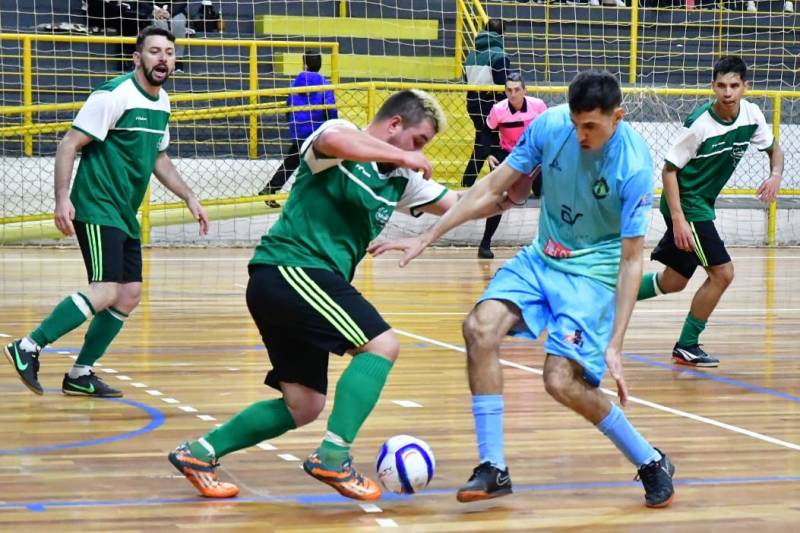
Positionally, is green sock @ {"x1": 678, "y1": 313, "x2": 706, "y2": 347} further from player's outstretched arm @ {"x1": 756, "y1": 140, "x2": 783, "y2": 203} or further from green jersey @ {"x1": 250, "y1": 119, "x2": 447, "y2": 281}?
green jersey @ {"x1": 250, "y1": 119, "x2": 447, "y2": 281}

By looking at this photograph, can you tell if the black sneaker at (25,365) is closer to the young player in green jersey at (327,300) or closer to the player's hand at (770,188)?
the young player in green jersey at (327,300)

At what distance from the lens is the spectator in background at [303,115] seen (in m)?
16.7

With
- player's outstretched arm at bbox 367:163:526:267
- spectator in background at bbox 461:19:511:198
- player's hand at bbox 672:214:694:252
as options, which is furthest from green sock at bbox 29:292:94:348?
spectator in background at bbox 461:19:511:198

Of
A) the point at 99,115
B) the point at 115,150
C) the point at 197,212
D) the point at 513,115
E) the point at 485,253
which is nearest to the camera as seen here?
the point at 99,115

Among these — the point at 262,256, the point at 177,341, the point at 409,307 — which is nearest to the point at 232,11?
the point at 409,307

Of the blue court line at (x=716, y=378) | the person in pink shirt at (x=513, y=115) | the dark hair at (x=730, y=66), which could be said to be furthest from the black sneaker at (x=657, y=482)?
the person in pink shirt at (x=513, y=115)

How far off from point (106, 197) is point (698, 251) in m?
3.44

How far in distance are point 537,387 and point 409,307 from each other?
384cm

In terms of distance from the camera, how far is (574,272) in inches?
196

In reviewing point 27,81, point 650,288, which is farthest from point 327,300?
point 27,81

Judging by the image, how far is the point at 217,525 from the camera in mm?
4477

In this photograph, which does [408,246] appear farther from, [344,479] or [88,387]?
[88,387]

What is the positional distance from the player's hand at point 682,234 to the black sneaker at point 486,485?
11.4ft

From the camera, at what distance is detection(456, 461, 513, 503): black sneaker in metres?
4.73
